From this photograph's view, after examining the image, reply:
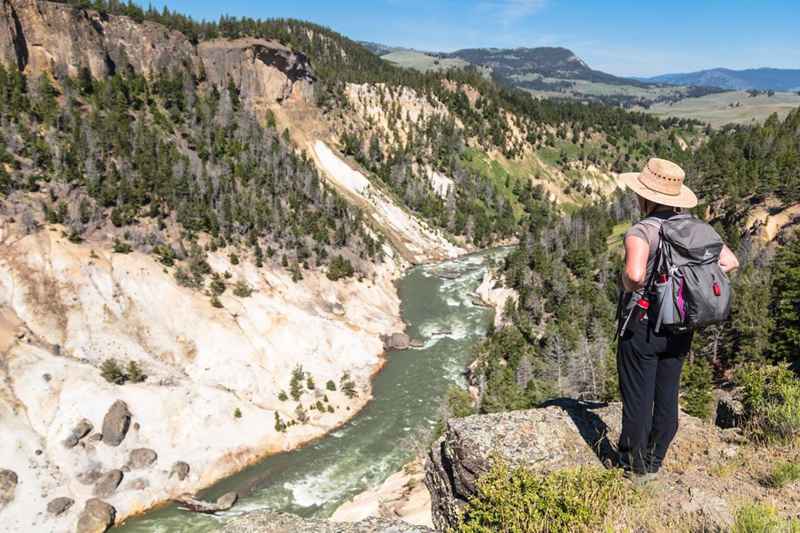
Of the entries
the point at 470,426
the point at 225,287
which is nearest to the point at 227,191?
the point at 225,287

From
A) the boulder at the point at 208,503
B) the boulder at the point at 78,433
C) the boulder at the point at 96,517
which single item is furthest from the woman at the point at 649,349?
the boulder at the point at 78,433

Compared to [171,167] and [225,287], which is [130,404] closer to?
[225,287]

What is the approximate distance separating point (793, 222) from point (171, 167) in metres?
78.9

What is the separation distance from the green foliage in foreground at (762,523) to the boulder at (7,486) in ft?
143

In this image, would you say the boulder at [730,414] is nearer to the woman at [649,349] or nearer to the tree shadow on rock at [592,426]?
the tree shadow on rock at [592,426]

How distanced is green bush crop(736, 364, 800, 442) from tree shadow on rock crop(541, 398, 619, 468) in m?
2.88

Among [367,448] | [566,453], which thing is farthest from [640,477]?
[367,448]

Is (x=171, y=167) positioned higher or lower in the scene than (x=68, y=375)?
higher

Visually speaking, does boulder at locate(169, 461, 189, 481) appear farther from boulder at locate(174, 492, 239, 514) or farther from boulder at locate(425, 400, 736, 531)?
A: boulder at locate(425, 400, 736, 531)

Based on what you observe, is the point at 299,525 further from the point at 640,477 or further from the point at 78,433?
the point at 78,433

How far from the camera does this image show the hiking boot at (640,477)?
25.7 ft

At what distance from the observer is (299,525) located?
860 cm

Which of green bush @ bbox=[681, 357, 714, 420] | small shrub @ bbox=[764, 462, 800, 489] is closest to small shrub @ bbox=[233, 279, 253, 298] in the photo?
green bush @ bbox=[681, 357, 714, 420]

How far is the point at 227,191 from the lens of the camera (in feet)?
244
